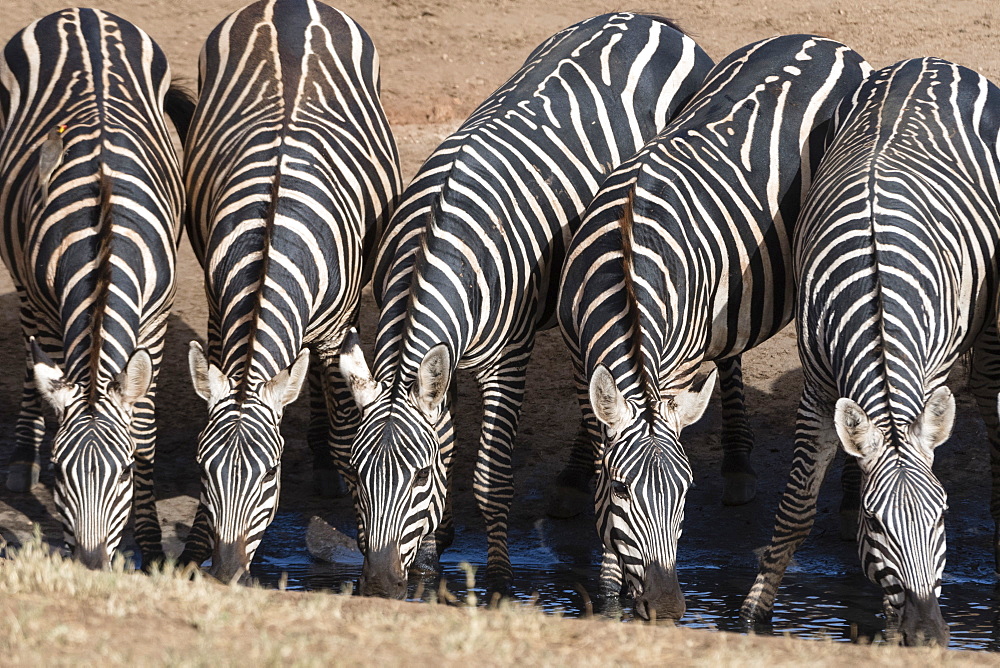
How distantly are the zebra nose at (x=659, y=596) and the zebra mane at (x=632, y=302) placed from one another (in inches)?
31.6

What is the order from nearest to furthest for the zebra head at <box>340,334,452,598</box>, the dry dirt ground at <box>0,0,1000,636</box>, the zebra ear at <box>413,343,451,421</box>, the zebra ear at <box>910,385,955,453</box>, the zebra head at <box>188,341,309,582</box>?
1. the zebra ear at <box>910,385,955,453</box>
2. the zebra head at <box>340,334,452,598</box>
3. the zebra head at <box>188,341,309,582</box>
4. the zebra ear at <box>413,343,451,421</box>
5. the dry dirt ground at <box>0,0,1000,636</box>

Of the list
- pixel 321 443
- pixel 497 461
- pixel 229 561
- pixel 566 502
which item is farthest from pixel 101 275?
pixel 566 502

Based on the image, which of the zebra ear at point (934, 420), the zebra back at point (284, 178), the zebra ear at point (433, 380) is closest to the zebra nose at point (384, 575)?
the zebra ear at point (433, 380)

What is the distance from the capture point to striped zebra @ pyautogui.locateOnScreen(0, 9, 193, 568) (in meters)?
6.71

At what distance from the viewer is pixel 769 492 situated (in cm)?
881

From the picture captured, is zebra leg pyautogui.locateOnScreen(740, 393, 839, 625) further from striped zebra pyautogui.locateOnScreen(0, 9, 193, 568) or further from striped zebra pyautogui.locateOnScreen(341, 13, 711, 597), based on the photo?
striped zebra pyautogui.locateOnScreen(0, 9, 193, 568)

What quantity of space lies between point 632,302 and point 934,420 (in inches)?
66.0

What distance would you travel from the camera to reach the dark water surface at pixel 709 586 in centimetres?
659

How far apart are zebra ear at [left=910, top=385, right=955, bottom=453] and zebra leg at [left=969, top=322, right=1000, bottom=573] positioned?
1815 millimetres

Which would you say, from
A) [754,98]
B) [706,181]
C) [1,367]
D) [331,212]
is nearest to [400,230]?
[331,212]

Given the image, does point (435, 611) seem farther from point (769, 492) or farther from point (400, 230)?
point (769, 492)

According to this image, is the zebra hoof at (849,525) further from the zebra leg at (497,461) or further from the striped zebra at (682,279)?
the zebra leg at (497,461)

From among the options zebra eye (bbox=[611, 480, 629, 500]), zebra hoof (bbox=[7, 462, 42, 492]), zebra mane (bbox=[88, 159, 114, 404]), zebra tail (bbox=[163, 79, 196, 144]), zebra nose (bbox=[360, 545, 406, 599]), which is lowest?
zebra nose (bbox=[360, 545, 406, 599])

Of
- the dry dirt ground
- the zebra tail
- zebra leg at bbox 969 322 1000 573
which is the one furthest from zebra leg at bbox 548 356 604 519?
the zebra tail
